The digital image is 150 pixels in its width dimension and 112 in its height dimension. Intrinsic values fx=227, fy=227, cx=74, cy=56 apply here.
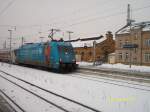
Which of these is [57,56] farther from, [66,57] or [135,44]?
[135,44]

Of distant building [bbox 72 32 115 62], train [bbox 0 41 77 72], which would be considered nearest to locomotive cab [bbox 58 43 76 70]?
train [bbox 0 41 77 72]

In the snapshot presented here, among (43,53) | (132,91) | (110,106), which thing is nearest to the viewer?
(110,106)

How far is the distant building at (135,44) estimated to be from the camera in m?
43.6

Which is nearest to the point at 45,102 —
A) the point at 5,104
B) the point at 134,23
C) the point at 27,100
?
the point at 27,100

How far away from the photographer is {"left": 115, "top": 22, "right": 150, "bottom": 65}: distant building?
43.6m

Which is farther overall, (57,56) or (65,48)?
(65,48)

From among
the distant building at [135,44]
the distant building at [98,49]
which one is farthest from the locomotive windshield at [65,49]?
the distant building at [98,49]

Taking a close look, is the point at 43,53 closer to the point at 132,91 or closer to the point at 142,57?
the point at 132,91

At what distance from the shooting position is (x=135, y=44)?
42000 millimetres

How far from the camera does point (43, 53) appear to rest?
82.2 feet

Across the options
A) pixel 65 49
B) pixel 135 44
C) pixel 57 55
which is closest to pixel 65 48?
pixel 65 49

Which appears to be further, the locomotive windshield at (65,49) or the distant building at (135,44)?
the distant building at (135,44)

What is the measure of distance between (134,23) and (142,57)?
10958 mm

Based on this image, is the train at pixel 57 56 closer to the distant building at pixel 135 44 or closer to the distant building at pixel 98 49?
the distant building at pixel 135 44
